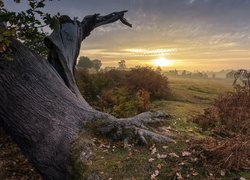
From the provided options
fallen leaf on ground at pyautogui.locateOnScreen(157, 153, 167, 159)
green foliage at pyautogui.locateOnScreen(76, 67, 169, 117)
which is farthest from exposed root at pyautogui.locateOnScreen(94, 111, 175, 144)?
green foliage at pyautogui.locateOnScreen(76, 67, 169, 117)

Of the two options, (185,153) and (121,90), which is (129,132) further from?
(121,90)

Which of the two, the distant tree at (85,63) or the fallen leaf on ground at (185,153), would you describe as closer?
the fallen leaf on ground at (185,153)

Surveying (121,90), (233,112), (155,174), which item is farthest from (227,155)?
(121,90)

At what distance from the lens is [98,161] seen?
6680 millimetres

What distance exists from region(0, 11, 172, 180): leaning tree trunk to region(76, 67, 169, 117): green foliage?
5.47 metres

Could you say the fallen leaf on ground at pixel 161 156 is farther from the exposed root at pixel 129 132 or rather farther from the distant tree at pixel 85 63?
the distant tree at pixel 85 63

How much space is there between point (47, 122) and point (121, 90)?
8768mm

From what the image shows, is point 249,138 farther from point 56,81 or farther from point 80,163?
point 56,81

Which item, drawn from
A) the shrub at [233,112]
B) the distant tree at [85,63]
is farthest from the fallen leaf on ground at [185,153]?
the distant tree at [85,63]

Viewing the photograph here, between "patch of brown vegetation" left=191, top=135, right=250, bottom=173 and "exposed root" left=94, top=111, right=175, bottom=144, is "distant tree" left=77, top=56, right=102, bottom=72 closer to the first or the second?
"exposed root" left=94, top=111, right=175, bottom=144

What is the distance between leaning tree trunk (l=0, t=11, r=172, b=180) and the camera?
6992 mm

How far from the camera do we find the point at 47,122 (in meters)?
7.27

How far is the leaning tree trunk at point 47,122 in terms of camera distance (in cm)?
699

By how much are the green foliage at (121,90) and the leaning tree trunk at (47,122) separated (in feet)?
17.9
